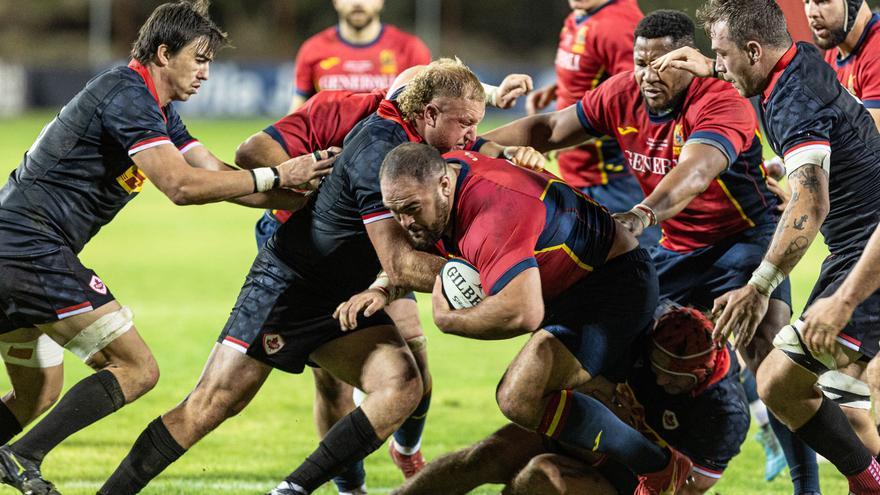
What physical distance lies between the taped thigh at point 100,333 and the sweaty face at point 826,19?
4122 mm

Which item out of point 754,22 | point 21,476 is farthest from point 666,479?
point 21,476

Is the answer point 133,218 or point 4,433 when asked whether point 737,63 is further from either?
point 133,218

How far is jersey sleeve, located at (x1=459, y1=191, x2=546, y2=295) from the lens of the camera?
493cm

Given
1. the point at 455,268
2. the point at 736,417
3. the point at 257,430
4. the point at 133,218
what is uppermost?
the point at 455,268

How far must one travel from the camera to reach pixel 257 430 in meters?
8.00

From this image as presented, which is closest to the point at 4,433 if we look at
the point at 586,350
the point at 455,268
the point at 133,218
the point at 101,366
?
the point at 101,366

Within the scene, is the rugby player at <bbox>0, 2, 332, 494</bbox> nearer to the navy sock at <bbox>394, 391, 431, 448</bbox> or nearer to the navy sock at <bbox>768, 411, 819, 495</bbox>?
the navy sock at <bbox>394, 391, 431, 448</bbox>

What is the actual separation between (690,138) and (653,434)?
5.31 ft

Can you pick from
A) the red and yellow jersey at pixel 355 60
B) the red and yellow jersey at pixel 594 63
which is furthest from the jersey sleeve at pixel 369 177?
→ the red and yellow jersey at pixel 355 60

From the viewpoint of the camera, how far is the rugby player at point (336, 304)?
5.52 m

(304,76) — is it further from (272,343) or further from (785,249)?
(785,249)

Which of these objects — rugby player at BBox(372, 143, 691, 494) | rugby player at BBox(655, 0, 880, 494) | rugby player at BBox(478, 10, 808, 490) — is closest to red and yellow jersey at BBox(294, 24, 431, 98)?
rugby player at BBox(478, 10, 808, 490)

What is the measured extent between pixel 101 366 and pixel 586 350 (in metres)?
2.40

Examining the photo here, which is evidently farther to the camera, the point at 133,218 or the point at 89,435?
the point at 133,218
